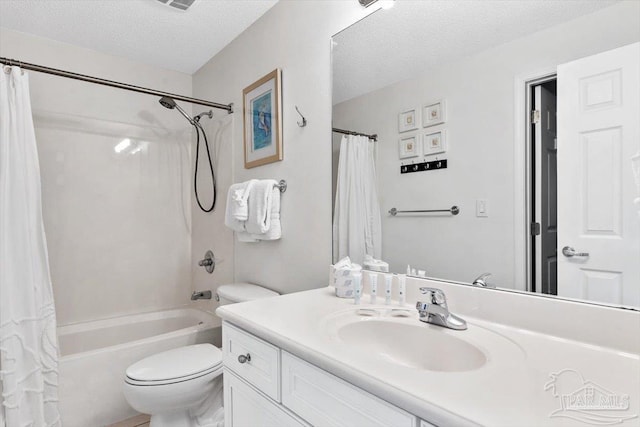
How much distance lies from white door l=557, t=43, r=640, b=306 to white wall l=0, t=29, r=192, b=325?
2.62 metres

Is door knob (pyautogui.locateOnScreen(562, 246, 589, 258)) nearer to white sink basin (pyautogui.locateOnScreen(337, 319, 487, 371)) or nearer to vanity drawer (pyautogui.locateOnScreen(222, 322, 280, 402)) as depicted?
white sink basin (pyautogui.locateOnScreen(337, 319, 487, 371))

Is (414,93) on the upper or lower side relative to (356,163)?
upper

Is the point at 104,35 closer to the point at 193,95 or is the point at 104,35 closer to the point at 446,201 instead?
the point at 193,95

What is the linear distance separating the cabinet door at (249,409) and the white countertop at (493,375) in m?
0.18

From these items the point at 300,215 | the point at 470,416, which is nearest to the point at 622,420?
the point at 470,416

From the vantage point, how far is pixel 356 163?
1.47 m

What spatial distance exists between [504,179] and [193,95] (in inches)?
102

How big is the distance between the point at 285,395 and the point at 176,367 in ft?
3.25

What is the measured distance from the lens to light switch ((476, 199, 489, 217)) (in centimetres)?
107

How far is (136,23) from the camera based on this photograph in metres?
2.04

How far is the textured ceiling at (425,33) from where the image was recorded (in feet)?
3.16

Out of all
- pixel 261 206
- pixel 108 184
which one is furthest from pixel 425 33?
pixel 108 184

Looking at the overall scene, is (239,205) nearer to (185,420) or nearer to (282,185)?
(282,185)

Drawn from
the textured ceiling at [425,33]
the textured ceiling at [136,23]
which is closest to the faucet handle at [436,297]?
the textured ceiling at [425,33]
